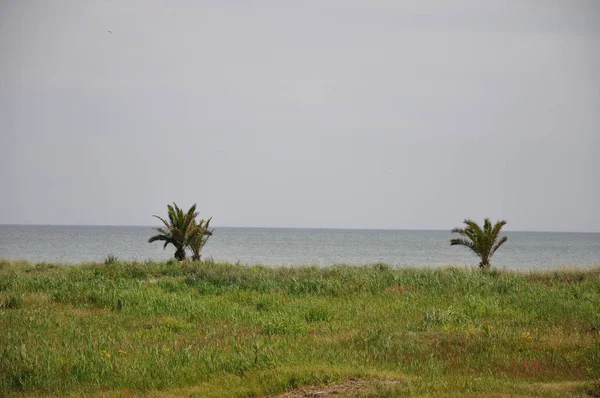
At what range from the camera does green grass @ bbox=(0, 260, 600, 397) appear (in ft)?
35.4

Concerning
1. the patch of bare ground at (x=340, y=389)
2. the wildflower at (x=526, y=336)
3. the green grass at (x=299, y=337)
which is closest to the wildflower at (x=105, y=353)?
the green grass at (x=299, y=337)

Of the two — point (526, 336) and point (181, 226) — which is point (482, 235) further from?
point (526, 336)

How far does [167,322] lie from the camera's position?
1662 centimetres

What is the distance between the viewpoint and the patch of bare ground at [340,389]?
9.91m

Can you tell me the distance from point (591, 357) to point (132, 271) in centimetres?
2207

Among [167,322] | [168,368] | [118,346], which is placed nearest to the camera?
[168,368]

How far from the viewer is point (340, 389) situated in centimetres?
1010

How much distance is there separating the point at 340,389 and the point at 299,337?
4.54 metres

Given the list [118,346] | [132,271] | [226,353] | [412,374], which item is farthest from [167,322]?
[132,271]

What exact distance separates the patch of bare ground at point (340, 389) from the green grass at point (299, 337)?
0.05m

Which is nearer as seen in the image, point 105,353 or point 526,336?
point 105,353

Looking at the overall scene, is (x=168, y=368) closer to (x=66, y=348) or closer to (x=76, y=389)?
(x=76, y=389)

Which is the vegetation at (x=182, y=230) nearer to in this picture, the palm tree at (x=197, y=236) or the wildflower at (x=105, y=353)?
the palm tree at (x=197, y=236)

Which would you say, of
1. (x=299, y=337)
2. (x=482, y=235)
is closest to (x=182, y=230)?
(x=482, y=235)
